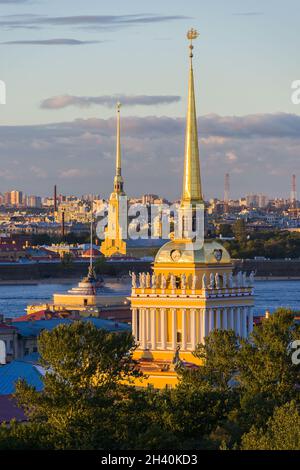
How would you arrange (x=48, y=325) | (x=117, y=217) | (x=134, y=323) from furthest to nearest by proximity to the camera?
(x=117, y=217)
(x=48, y=325)
(x=134, y=323)

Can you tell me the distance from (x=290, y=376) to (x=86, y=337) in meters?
2.62

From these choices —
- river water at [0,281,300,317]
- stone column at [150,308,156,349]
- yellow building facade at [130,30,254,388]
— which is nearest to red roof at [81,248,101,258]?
river water at [0,281,300,317]

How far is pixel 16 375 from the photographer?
1101 inches

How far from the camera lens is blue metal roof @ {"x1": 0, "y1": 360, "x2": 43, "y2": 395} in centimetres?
2706

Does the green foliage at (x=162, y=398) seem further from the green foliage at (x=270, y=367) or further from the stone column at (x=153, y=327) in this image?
the stone column at (x=153, y=327)

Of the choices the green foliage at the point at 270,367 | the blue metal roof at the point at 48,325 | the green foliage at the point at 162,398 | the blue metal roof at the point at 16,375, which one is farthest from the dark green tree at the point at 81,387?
the blue metal roof at the point at 48,325

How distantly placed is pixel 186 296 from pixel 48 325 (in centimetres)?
1229

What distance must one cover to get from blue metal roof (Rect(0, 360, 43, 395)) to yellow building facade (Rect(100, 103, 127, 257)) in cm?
4636

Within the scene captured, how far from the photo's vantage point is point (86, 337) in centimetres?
2427

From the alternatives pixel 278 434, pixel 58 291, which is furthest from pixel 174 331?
pixel 58 291

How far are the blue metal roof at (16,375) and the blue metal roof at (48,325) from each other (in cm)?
903

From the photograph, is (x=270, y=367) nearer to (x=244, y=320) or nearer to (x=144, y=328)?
(x=144, y=328)

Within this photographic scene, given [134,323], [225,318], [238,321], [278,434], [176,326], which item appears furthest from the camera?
[238,321]

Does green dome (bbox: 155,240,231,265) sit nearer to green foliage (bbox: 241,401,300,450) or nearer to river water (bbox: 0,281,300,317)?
green foliage (bbox: 241,401,300,450)
